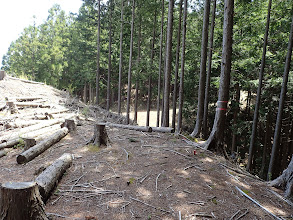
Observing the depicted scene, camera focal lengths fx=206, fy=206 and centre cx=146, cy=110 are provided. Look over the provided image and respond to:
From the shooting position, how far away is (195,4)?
14023mm

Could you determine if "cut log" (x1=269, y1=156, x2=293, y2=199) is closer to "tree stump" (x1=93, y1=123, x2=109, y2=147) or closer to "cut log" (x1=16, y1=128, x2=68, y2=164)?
"tree stump" (x1=93, y1=123, x2=109, y2=147)

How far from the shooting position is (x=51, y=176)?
149 inches

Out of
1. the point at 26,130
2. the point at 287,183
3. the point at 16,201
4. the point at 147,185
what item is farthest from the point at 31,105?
the point at 287,183

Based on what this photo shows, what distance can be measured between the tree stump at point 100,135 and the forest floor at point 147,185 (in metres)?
0.26

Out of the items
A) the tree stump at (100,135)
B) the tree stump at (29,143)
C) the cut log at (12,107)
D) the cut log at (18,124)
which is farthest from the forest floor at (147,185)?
the cut log at (12,107)

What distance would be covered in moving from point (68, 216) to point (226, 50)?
20.1ft

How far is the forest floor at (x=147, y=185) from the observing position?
3.27 meters

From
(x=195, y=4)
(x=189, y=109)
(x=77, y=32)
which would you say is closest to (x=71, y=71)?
(x=77, y=32)

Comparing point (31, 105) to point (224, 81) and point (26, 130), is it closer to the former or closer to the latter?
point (26, 130)

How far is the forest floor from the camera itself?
327cm

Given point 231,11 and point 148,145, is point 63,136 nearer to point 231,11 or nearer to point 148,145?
point 148,145

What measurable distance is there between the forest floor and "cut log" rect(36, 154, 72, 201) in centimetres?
15

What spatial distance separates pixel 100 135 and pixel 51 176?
2545 mm

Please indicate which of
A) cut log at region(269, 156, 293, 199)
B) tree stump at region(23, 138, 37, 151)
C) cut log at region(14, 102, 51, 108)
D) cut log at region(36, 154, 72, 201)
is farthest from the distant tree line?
cut log at region(14, 102, 51, 108)
